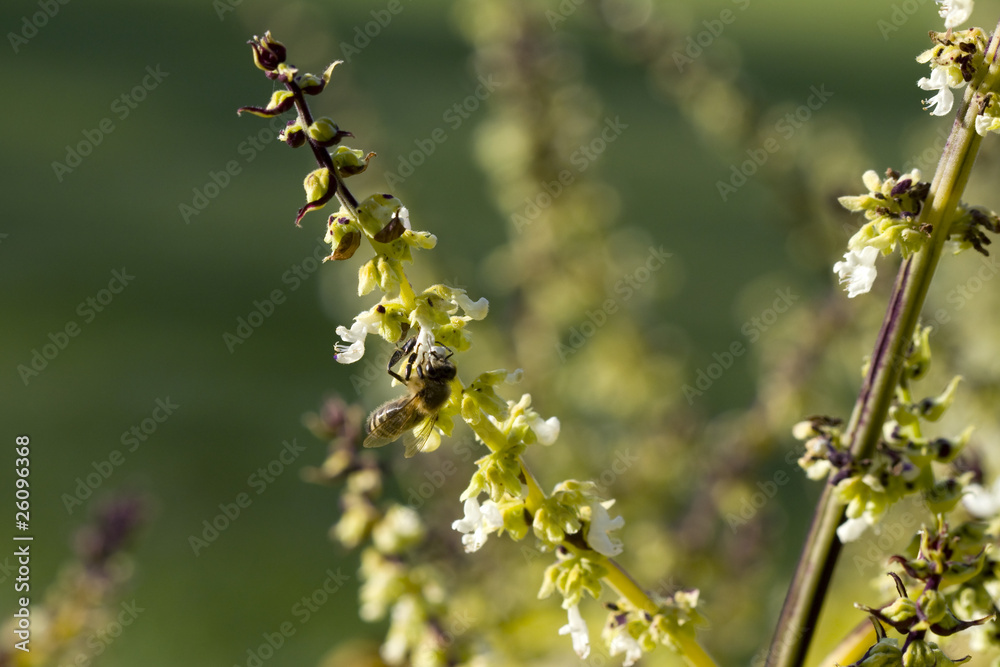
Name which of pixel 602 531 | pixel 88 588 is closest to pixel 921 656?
pixel 602 531

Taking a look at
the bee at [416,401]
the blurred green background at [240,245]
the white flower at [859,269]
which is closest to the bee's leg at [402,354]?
the bee at [416,401]

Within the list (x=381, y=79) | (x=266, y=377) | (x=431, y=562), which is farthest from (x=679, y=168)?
(x=431, y=562)

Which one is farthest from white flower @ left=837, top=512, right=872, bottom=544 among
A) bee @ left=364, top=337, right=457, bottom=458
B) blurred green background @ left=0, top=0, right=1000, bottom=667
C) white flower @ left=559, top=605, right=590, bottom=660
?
blurred green background @ left=0, top=0, right=1000, bottom=667

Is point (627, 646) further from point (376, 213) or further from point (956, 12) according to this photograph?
point (956, 12)

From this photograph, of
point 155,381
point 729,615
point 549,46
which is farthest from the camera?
point 155,381

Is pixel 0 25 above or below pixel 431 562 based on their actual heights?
above

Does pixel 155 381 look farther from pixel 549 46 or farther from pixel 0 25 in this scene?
pixel 0 25
